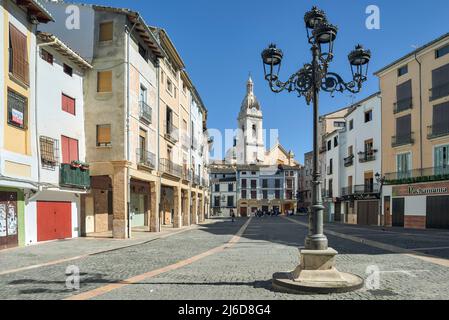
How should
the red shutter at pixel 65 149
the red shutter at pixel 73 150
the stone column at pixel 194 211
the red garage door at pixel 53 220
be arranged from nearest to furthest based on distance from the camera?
the red garage door at pixel 53 220 → the red shutter at pixel 65 149 → the red shutter at pixel 73 150 → the stone column at pixel 194 211

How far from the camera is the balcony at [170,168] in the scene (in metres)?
27.0

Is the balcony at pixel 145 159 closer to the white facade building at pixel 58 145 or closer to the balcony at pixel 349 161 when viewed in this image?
the white facade building at pixel 58 145

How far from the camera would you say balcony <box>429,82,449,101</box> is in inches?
1142

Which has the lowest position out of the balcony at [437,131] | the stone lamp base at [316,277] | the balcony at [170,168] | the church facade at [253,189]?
the church facade at [253,189]

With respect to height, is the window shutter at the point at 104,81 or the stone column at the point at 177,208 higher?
the window shutter at the point at 104,81

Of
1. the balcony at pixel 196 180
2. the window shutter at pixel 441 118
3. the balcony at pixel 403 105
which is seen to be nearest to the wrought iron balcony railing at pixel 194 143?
the balcony at pixel 196 180

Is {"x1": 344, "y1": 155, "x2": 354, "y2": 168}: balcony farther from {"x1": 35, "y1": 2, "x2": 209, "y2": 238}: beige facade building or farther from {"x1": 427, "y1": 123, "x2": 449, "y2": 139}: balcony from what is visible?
{"x1": 35, "y1": 2, "x2": 209, "y2": 238}: beige facade building

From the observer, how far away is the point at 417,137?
3189cm

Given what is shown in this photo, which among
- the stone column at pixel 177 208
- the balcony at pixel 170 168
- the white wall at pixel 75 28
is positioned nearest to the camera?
the white wall at pixel 75 28

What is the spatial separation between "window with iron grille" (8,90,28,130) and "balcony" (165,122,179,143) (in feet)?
41.2

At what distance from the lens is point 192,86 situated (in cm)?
3866

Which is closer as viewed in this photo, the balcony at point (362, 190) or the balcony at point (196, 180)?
the balcony at point (362, 190)
